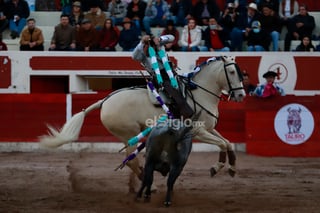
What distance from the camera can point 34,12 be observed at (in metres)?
17.0

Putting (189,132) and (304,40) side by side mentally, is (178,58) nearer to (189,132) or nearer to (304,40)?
(304,40)

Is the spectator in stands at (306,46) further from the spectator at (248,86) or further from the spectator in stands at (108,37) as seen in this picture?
the spectator in stands at (108,37)

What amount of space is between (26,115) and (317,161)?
546 centimetres

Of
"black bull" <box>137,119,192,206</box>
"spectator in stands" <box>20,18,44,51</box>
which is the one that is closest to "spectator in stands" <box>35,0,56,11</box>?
"spectator in stands" <box>20,18,44,51</box>

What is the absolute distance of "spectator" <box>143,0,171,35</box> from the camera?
1570cm

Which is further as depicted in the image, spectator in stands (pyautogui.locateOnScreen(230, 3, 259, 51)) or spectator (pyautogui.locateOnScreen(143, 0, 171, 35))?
spectator (pyautogui.locateOnScreen(143, 0, 171, 35))

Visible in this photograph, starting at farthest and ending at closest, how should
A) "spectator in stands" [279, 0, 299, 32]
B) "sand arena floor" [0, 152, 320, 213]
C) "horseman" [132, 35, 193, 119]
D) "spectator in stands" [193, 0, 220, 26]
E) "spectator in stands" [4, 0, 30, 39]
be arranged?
"spectator in stands" [4, 0, 30, 39]
"spectator in stands" [193, 0, 220, 26]
"spectator in stands" [279, 0, 299, 32]
"horseman" [132, 35, 193, 119]
"sand arena floor" [0, 152, 320, 213]

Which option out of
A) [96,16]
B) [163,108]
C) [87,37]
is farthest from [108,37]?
[163,108]

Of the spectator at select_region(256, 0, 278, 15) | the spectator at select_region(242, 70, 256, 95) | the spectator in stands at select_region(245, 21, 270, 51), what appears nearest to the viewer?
the spectator at select_region(242, 70, 256, 95)

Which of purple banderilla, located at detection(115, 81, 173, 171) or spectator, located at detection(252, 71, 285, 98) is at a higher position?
purple banderilla, located at detection(115, 81, 173, 171)

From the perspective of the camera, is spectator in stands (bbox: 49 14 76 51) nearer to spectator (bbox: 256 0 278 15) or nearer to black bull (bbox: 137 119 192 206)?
spectator (bbox: 256 0 278 15)

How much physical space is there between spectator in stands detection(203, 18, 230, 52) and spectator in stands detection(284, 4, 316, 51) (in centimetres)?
127

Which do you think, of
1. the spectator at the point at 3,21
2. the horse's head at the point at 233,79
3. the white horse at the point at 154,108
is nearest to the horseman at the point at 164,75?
the white horse at the point at 154,108

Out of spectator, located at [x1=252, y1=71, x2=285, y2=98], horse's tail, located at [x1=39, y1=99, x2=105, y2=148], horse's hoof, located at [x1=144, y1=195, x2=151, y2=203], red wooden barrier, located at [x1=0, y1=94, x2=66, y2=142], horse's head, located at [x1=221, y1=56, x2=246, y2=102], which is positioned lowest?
red wooden barrier, located at [x1=0, y1=94, x2=66, y2=142]
